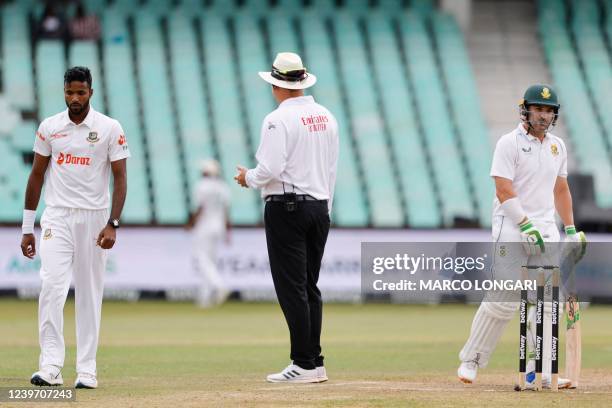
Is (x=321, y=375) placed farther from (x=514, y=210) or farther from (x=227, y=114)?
(x=227, y=114)

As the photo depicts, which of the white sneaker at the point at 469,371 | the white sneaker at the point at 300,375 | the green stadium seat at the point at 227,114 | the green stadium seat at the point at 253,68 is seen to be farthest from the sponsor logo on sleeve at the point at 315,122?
the green stadium seat at the point at 253,68

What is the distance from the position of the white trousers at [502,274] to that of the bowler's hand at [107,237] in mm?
2669

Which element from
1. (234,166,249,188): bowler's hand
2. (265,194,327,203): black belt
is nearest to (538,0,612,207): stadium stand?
(265,194,327,203): black belt

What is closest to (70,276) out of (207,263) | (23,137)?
(207,263)

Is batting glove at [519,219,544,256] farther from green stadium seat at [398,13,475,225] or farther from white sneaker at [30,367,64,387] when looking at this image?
green stadium seat at [398,13,475,225]

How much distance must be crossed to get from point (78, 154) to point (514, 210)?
300 cm

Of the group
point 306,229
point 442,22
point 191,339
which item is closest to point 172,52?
point 442,22

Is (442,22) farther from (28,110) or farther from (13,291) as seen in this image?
(13,291)

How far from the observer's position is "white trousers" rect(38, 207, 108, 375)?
9.30 m

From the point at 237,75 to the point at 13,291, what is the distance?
22.3 ft

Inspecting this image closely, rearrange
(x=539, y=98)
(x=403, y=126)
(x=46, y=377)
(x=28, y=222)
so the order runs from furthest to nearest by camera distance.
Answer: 1. (x=403, y=126)
2. (x=539, y=98)
3. (x=28, y=222)
4. (x=46, y=377)

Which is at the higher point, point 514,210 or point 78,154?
point 78,154

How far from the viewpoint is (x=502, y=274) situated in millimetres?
9812

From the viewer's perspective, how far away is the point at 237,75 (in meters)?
25.7
